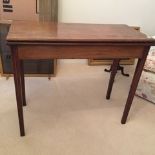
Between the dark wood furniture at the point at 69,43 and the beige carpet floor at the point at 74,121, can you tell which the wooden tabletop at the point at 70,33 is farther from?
the beige carpet floor at the point at 74,121

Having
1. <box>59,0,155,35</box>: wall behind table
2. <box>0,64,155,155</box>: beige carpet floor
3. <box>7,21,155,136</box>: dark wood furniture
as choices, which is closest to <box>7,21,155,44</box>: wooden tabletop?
<box>7,21,155,136</box>: dark wood furniture

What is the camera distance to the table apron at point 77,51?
3.90ft

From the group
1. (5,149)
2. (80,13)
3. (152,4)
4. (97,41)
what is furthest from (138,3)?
(5,149)

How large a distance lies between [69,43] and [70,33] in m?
0.13

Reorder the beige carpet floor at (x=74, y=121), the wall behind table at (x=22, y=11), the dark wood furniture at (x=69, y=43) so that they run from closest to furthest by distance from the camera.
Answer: the dark wood furniture at (x=69, y=43), the beige carpet floor at (x=74, y=121), the wall behind table at (x=22, y=11)

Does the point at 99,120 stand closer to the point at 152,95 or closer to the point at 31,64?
the point at 152,95

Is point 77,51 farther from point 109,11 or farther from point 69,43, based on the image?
point 109,11

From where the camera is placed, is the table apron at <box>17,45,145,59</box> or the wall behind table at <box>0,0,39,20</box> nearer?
the table apron at <box>17,45,145,59</box>

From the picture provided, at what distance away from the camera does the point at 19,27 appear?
1339 mm

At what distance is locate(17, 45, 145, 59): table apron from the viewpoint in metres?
1.19

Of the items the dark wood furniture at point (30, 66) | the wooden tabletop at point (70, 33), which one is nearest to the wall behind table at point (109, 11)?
the dark wood furniture at point (30, 66)

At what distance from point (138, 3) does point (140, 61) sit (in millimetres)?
1357

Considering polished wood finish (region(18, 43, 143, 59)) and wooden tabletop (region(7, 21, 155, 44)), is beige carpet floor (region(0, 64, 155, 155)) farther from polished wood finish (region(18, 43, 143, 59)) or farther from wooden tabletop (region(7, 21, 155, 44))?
wooden tabletop (region(7, 21, 155, 44))

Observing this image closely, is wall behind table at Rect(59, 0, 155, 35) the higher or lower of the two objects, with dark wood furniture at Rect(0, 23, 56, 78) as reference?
higher
